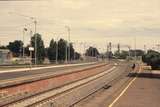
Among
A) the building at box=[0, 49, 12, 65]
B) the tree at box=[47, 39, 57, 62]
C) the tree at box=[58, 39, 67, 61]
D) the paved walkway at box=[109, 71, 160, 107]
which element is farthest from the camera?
the tree at box=[58, 39, 67, 61]

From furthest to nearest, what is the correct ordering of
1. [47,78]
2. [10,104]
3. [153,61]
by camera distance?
[153,61], [47,78], [10,104]

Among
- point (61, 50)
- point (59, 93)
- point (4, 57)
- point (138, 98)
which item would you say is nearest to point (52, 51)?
point (61, 50)

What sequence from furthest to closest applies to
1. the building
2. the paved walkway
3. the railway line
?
the building < the paved walkway < the railway line

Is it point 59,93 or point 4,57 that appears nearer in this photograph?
point 59,93

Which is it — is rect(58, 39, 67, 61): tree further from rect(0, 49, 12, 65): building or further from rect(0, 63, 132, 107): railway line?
rect(0, 63, 132, 107): railway line

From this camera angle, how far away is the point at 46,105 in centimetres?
2172

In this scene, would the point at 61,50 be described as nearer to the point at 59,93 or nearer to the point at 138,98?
the point at 59,93

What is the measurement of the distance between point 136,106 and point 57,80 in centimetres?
1667

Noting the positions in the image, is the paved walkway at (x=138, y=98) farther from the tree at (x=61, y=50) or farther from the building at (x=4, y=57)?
the tree at (x=61, y=50)

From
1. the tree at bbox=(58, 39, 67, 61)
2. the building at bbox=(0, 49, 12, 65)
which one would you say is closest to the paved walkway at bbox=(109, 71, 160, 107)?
the building at bbox=(0, 49, 12, 65)

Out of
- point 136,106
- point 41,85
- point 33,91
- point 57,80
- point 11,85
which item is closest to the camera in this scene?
point 136,106

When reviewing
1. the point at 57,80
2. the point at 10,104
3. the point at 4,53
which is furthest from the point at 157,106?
the point at 4,53

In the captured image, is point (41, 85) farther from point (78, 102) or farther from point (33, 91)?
point (78, 102)

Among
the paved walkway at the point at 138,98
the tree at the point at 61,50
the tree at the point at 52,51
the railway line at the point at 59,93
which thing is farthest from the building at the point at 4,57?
the paved walkway at the point at 138,98
